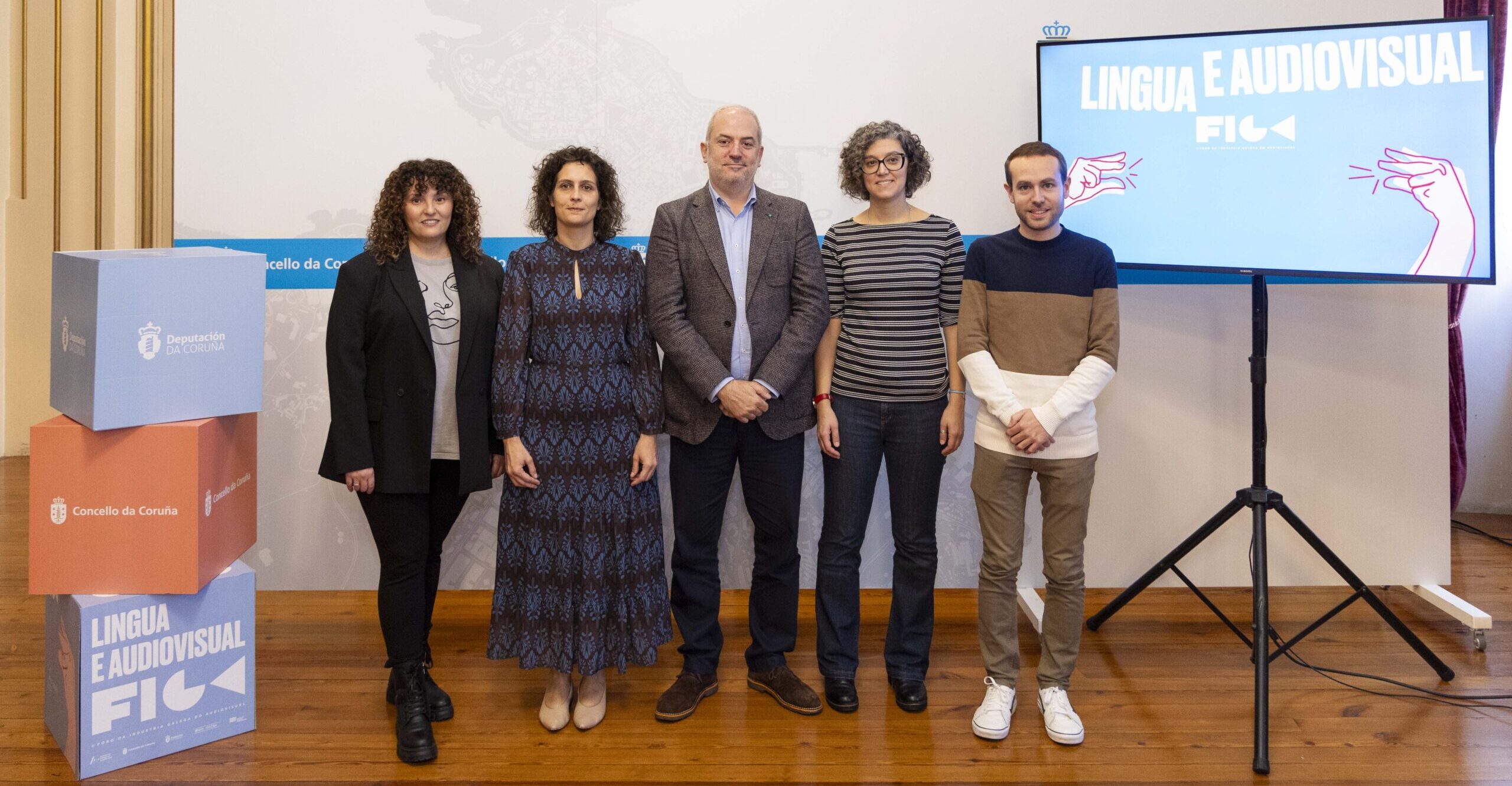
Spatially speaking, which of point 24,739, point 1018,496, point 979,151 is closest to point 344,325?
point 24,739

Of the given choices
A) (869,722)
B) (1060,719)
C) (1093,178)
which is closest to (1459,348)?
(1093,178)

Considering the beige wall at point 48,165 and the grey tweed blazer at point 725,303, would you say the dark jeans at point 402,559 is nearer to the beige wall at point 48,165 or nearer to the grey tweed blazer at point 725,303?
the grey tweed blazer at point 725,303

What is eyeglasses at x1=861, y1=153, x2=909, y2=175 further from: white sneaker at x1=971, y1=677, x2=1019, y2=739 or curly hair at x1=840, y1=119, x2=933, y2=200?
white sneaker at x1=971, y1=677, x2=1019, y2=739

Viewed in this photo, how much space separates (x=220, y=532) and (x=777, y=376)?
140 cm

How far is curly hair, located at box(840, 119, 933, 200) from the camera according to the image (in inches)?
94.0

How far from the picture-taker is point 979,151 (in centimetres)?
314

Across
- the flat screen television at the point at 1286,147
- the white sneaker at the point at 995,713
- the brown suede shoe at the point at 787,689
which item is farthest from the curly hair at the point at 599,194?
the white sneaker at the point at 995,713

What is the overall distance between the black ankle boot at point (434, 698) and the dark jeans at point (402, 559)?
0.25ft

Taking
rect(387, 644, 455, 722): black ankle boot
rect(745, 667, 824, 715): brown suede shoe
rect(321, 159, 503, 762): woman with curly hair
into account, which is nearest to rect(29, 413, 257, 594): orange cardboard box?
rect(321, 159, 503, 762): woman with curly hair

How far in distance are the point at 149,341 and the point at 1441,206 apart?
327cm

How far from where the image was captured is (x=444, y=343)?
227 centimetres

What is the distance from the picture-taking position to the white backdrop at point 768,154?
310 centimetres

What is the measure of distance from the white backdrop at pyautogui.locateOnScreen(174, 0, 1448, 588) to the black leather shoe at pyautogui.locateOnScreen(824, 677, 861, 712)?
3.33ft

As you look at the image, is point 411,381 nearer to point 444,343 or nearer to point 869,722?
point 444,343
